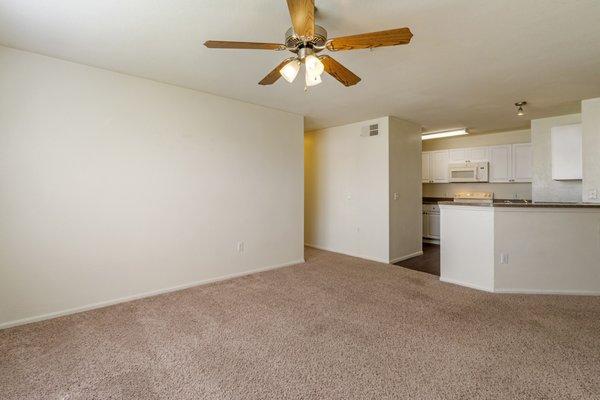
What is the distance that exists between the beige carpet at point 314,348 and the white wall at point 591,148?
1513 mm

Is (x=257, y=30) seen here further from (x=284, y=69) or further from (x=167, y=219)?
(x=167, y=219)

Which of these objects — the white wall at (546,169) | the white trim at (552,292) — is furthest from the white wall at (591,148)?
the white trim at (552,292)

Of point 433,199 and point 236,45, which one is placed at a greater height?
point 236,45

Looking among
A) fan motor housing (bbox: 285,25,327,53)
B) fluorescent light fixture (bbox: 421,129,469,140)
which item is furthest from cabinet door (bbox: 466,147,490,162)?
fan motor housing (bbox: 285,25,327,53)

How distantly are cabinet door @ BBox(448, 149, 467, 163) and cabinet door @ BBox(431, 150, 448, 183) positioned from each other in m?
0.10

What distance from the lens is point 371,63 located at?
2844 mm

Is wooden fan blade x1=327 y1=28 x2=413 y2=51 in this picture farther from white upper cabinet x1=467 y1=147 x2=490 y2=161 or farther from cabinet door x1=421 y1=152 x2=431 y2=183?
cabinet door x1=421 y1=152 x2=431 y2=183

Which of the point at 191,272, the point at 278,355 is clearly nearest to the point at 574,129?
the point at 278,355

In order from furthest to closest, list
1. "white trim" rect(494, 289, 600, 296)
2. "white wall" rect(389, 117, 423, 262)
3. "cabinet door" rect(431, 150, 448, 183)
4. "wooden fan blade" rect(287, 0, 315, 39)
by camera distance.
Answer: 1. "cabinet door" rect(431, 150, 448, 183)
2. "white wall" rect(389, 117, 423, 262)
3. "white trim" rect(494, 289, 600, 296)
4. "wooden fan blade" rect(287, 0, 315, 39)

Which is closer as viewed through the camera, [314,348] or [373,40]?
[373,40]

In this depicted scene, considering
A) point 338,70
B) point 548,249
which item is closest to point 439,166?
point 548,249

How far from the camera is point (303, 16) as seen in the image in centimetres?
168

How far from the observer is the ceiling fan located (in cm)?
168

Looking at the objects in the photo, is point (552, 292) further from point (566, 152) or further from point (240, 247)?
point (240, 247)
